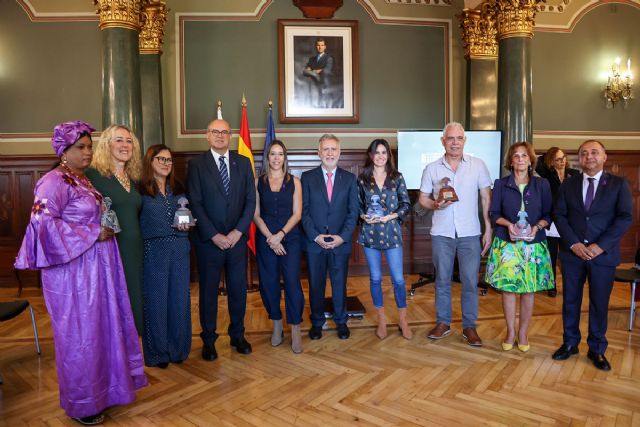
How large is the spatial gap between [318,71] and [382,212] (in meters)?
3.29

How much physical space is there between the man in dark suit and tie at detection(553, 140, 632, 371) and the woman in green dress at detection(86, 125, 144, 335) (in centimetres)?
271

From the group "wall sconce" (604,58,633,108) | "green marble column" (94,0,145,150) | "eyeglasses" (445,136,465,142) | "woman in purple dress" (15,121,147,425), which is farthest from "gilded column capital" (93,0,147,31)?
"wall sconce" (604,58,633,108)

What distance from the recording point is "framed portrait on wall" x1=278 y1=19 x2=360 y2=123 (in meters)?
6.30

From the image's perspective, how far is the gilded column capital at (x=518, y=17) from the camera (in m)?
5.26

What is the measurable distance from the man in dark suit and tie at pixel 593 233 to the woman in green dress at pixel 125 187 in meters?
2.71

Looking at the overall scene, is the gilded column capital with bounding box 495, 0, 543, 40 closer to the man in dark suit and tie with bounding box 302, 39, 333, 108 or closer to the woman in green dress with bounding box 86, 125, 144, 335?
the man in dark suit and tie with bounding box 302, 39, 333, 108

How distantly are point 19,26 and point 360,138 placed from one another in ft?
14.8

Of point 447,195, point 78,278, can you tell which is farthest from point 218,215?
point 447,195

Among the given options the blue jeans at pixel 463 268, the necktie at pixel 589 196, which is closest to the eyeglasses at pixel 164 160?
the blue jeans at pixel 463 268

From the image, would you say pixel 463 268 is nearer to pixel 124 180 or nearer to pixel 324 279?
pixel 324 279

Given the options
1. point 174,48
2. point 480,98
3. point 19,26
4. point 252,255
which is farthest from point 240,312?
point 19,26

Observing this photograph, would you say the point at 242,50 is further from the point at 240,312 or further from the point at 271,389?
the point at 271,389

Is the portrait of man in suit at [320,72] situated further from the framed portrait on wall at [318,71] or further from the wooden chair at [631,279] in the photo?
the wooden chair at [631,279]

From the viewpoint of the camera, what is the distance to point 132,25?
4891 millimetres
